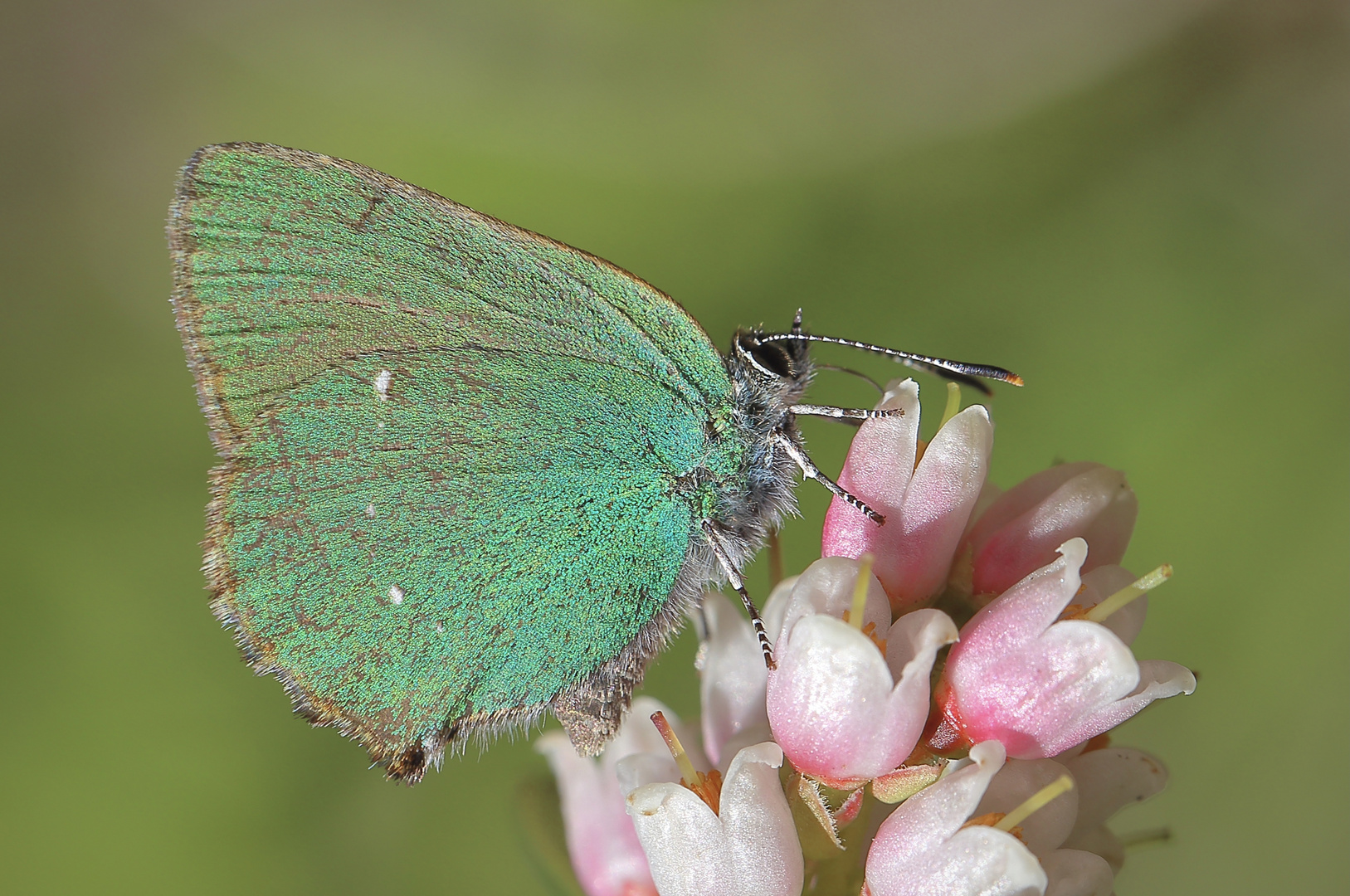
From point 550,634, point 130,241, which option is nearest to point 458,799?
point 550,634

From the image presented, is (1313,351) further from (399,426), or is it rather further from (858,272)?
(399,426)

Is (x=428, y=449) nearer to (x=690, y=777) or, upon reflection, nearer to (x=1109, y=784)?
(x=690, y=777)

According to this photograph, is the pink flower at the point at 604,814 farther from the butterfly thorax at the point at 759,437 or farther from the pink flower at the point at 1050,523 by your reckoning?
the pink flower at the point at 1050,523

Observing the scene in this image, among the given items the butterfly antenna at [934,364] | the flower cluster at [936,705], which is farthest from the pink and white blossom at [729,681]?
the butterfly antenna at [934,364]

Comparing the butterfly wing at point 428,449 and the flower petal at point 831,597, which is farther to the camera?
the butterfly wing at point 428,449

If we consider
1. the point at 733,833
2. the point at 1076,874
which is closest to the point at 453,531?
the point at 733,833
